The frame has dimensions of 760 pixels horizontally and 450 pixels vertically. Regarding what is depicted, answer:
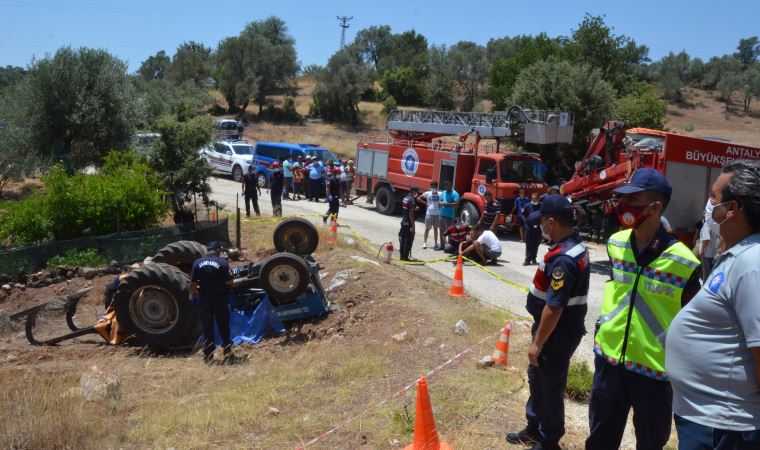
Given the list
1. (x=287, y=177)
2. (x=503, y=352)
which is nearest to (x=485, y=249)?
(x=503, y=352)

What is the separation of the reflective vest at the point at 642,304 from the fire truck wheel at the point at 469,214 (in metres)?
13.2

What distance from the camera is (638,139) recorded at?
15102 millimetres

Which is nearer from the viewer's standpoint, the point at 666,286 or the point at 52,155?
the point at 666,286

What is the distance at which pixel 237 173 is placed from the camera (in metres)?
29.8

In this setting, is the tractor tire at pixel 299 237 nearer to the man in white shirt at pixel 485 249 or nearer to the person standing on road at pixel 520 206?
the man in white shirt at pixel 485 249

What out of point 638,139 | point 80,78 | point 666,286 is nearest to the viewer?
point 666,286

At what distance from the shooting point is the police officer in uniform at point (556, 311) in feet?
14.0

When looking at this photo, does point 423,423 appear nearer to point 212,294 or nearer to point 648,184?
point 648,184

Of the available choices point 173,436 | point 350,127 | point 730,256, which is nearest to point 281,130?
point 350,127

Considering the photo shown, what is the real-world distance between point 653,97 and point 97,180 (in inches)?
1033

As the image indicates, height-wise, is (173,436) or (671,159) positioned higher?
(671,159)

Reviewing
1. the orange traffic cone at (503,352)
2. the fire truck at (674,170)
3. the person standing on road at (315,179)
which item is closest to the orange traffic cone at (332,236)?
the fire truck at (674,170)

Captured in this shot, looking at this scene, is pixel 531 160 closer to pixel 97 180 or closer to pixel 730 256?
pixel 97 180

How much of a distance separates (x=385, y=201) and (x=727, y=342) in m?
19.5
